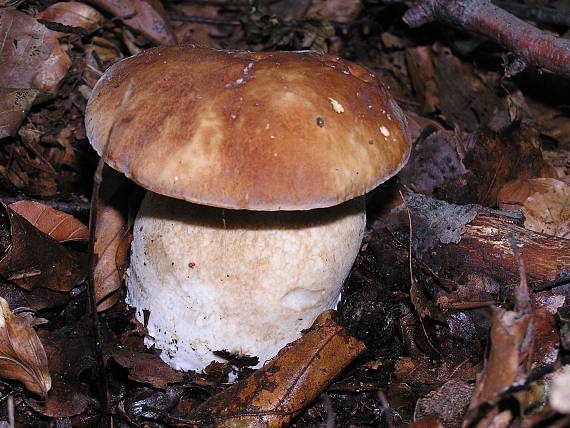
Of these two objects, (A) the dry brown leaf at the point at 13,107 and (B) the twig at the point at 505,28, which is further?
(B) the twig at the point at 505,28

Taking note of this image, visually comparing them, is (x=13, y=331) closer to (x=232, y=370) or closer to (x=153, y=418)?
(x=153, y=418)

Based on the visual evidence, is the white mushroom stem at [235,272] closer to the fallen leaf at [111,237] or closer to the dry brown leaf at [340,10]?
the fallen leaf at [111,237]

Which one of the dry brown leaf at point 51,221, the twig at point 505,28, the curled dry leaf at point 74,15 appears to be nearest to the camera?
the dry brown leaf at point 51,221

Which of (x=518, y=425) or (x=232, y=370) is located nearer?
(x=518, y=425)

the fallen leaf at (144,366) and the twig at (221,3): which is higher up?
the twig at (221,3)

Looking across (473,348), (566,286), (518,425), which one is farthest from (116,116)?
(566,286)

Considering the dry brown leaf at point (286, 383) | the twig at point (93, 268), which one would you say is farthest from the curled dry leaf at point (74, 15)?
the dry brown leaf at point (286, 383)
